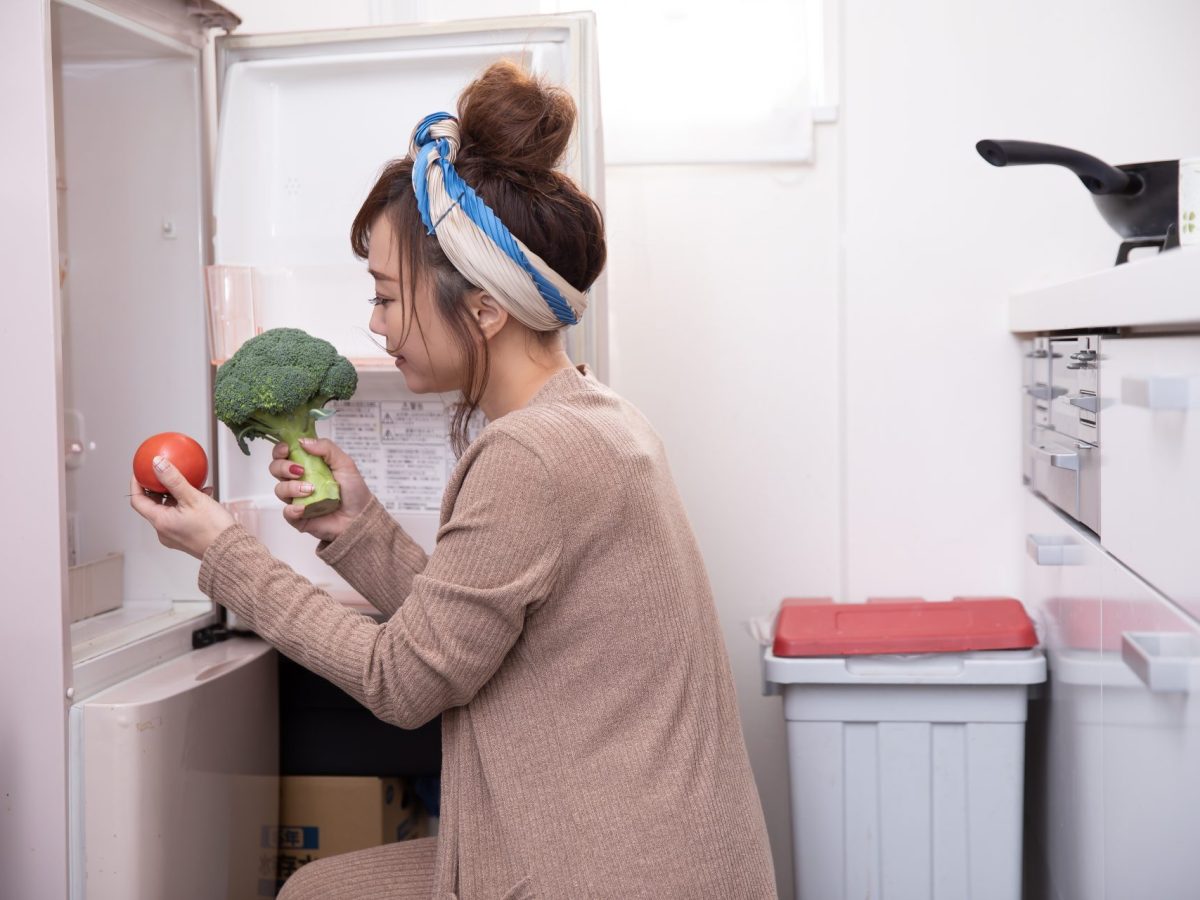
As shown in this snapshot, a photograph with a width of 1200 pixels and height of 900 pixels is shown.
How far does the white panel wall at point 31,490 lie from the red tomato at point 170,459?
139mm

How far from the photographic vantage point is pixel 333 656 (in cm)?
105

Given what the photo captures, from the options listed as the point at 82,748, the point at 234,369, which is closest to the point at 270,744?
the point at 82,748

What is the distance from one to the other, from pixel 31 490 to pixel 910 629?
3.52 feet

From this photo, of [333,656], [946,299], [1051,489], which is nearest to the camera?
[333,656]

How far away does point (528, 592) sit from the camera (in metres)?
1.01

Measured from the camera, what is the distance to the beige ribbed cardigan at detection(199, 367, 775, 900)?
3.33 feet

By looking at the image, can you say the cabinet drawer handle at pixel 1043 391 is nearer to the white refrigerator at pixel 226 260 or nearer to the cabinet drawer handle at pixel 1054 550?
the cabinet drawer handle at pixel 1054 550

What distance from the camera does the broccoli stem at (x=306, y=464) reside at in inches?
49.6

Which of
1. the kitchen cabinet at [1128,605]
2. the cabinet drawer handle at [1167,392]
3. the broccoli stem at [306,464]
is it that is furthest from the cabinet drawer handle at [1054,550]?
the broccoli stem at [306,464]

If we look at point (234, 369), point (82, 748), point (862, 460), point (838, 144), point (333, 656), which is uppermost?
point (838, 144)

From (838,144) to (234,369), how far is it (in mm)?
1038

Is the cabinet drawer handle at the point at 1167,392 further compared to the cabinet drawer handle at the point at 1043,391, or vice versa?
the cabinet drawer handle at the point at 1043,391

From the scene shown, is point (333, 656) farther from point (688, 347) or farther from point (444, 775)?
point (688, 347)

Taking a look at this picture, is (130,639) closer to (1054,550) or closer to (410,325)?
(410,325)
